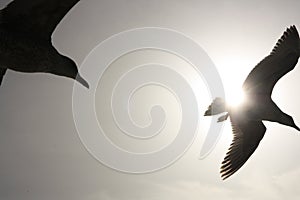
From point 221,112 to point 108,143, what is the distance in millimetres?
3036

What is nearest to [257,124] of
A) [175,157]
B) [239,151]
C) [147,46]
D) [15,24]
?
[239,151]

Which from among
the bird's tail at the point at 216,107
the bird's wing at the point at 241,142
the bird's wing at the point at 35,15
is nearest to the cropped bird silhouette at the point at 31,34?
the bird's wing at the point at 35,15

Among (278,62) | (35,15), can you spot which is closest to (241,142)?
(278,62)

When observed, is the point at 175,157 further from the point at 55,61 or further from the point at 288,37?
the point at 55,61

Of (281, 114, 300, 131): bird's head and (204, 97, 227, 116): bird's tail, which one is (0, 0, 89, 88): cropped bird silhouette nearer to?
(204, 97, 227, 116): bird's tail

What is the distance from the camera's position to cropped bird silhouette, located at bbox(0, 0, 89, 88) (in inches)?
306

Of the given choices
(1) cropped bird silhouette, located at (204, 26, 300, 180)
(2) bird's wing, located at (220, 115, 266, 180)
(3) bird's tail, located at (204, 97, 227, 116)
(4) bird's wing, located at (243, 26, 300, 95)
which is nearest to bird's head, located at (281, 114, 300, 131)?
(1) cropped bird silhouette, located at (204, 26, 300, 180)

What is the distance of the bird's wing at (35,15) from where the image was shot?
770 centimetres

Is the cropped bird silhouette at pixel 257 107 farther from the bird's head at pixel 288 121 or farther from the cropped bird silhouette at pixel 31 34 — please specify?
the cropped bird silhouette at pixel 31 34

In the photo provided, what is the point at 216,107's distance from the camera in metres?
12.0

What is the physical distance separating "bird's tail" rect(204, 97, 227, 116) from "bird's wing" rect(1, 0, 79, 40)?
524 centimetres

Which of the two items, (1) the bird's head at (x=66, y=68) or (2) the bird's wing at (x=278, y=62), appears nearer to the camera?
(1) the bird's head at (x=66, y=68)

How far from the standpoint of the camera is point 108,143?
11.9 m

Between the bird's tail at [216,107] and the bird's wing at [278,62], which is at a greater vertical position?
the bird's wing at [278,62]
